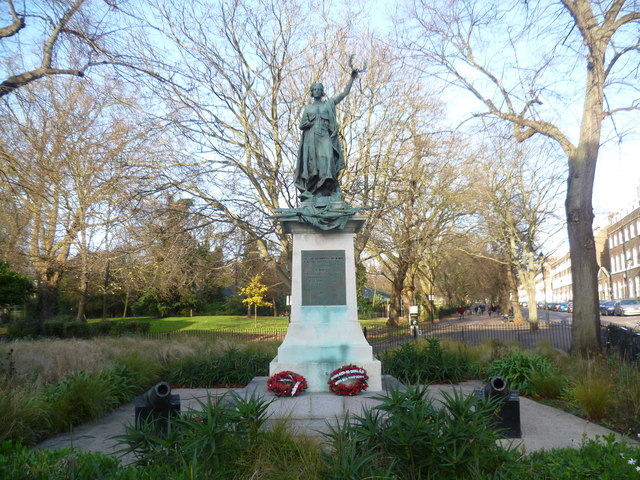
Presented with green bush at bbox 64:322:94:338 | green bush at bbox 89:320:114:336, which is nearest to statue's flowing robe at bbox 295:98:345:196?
green bush at bbox 89:320:114:336

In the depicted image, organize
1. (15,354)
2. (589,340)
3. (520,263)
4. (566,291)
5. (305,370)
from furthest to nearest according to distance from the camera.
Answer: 1. (566,291)
2. (520,263)
3. (589,340)
4. (15,354)
5. (305,370)

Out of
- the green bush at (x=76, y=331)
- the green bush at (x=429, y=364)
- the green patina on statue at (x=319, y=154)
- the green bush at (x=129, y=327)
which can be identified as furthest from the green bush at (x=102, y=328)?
the green patina on statue at (x=319, y=154)

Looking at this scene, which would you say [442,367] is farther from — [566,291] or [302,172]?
[566,291]

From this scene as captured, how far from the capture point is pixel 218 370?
11367 millimetres

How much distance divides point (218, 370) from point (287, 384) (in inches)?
170

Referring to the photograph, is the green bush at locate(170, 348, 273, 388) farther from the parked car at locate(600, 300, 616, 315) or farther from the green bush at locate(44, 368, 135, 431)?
the parked car at locate(600, 300, 616, 315)

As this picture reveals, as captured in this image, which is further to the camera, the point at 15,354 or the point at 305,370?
the point at 15,354

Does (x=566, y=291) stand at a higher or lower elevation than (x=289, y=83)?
lower

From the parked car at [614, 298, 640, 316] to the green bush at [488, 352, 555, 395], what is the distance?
105 feet

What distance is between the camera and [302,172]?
31.0 ft

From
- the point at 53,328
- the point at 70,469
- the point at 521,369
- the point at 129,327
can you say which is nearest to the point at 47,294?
the point at 53,328

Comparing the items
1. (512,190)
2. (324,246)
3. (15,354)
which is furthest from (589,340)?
(512,190)

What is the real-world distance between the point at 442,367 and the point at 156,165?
39.6 feet

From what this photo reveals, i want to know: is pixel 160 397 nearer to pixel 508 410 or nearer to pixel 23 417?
pixel 23 417
